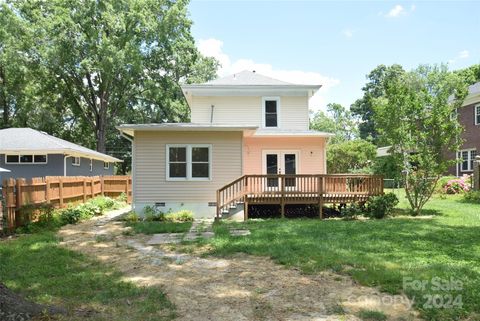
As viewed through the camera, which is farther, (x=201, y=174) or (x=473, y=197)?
(x=473, y=197)

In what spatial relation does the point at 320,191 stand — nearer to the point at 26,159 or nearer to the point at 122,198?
the point at 122,198

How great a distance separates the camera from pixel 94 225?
11336mm

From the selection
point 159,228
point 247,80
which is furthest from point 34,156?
point 159,228

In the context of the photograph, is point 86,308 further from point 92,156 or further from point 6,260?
point 92,156

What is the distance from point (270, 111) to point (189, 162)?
6.09 meters

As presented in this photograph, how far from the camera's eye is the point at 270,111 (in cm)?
1784

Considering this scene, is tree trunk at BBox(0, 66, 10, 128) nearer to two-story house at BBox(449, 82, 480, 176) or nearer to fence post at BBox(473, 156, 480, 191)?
fence post at BBox(473, 156, 480, 191)

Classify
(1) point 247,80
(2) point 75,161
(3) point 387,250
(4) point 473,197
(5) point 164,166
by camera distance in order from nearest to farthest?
(3) point 387,250 → (5) point 164,166 → (4) point 473,197 → (1) point 247,80 → (2) point 75,161

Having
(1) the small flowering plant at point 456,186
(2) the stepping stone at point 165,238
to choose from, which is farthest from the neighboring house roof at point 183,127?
(1) the small flowering plant at point 456,186

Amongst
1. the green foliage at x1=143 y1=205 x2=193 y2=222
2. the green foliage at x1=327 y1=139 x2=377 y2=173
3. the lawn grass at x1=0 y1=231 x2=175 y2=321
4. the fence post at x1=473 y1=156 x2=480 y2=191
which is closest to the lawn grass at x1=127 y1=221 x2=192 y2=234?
the green foliage at x1=143 y1=205 x2=193 y2=222

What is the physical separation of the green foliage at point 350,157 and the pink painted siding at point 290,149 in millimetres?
14207

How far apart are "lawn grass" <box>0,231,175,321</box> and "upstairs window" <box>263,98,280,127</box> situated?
12.0 m

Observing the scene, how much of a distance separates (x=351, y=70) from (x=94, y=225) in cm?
2458

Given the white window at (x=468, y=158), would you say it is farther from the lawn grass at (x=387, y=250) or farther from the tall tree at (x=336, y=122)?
the tall tree at (x=336, y=122)
